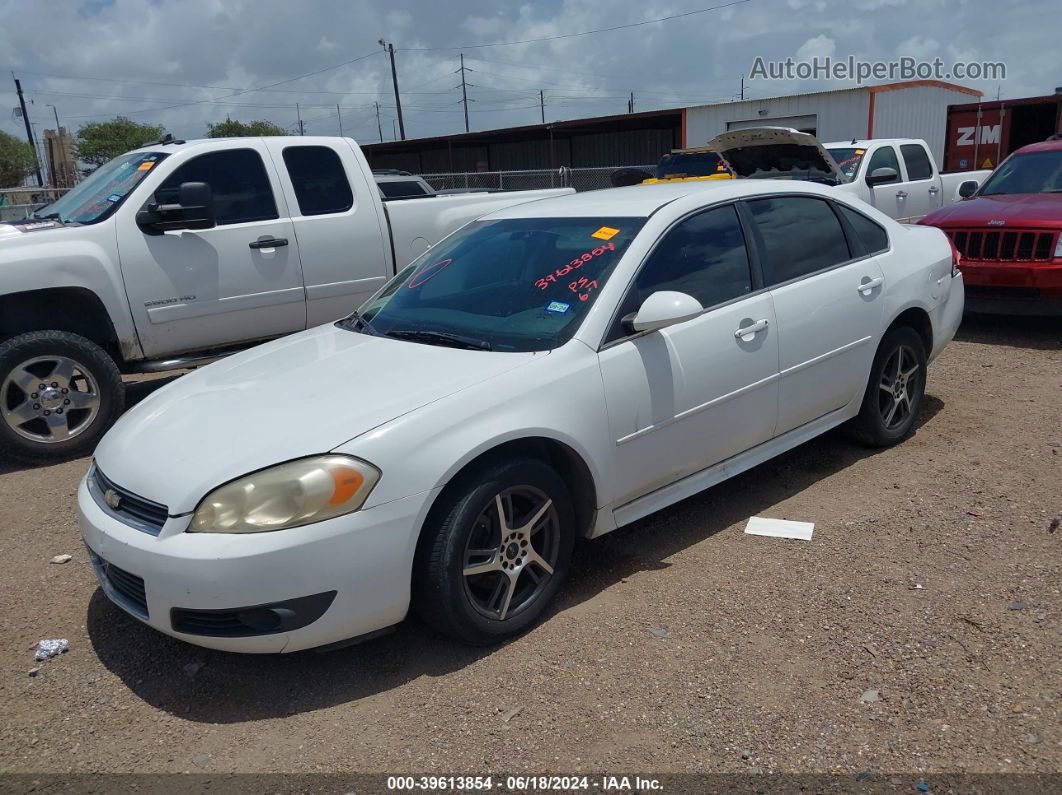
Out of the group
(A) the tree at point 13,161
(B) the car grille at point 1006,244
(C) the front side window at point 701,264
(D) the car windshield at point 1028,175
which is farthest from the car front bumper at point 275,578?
(A) the tree at point 13,161

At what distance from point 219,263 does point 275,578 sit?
4.08m

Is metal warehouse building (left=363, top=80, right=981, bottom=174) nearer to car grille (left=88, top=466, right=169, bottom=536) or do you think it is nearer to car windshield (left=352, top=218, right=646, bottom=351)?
car windshield (left=352, top=218, right=646, bottom=351)

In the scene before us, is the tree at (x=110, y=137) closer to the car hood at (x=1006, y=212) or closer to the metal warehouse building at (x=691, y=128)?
the metal warehouse building at (x=691, y=128)

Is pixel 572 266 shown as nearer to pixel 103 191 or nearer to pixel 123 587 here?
pixel 123 587

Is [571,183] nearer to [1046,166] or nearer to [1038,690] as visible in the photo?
[1046,166]

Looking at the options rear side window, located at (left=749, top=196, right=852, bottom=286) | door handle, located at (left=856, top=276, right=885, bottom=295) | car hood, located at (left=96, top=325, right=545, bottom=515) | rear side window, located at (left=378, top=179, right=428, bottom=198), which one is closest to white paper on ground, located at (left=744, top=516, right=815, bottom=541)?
rear side window, located at (left=749, top=196, right=852, bottom=286)

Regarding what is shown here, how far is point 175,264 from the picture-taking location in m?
6.14

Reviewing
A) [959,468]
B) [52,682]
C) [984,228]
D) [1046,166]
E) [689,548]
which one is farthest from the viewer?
[1046,166]

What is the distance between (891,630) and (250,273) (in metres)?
5.00

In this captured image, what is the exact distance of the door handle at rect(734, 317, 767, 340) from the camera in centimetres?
403

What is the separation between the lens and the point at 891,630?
3305mm

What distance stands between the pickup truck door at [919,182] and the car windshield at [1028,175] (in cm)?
260

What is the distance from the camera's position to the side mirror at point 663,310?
354cm

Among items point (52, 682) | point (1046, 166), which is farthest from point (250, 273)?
point (1046, 166)
